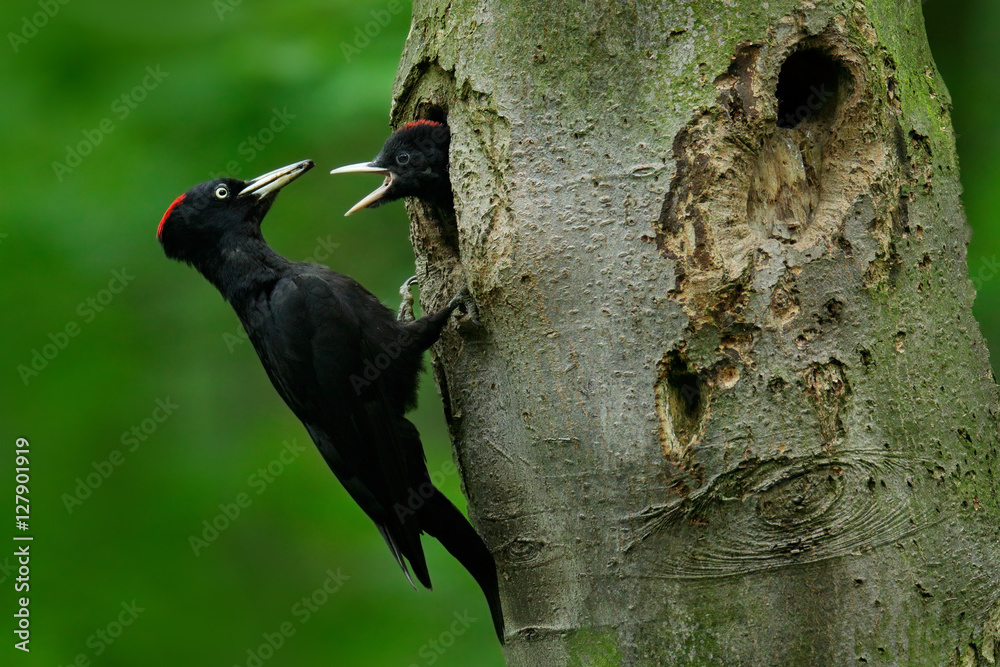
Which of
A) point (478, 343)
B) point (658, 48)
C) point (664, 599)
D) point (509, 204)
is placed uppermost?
point (658, 48)

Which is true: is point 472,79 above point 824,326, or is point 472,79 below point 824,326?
above

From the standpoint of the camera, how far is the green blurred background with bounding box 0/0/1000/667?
4172 mm

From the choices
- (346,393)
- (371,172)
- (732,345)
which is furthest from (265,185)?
(732,345)

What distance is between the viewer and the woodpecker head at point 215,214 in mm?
3914

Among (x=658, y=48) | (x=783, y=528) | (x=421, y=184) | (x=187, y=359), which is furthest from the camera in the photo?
(x=187, y=359)

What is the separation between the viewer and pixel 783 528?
2.35 meters

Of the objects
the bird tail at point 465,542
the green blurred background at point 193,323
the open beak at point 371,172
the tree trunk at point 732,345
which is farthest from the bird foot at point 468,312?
the green blurred background at point 193,323

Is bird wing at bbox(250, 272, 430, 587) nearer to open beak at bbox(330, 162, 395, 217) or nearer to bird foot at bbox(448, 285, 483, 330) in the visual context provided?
open beak at bbox(330, 162, 395, 217)

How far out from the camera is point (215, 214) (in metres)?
3.93

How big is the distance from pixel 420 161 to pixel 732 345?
4.96ft

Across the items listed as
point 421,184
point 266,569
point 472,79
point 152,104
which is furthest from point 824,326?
point 266,569

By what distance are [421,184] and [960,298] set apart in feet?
6.03

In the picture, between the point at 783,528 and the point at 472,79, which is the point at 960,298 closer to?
the point at 783,528

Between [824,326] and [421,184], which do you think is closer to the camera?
[824,326]
